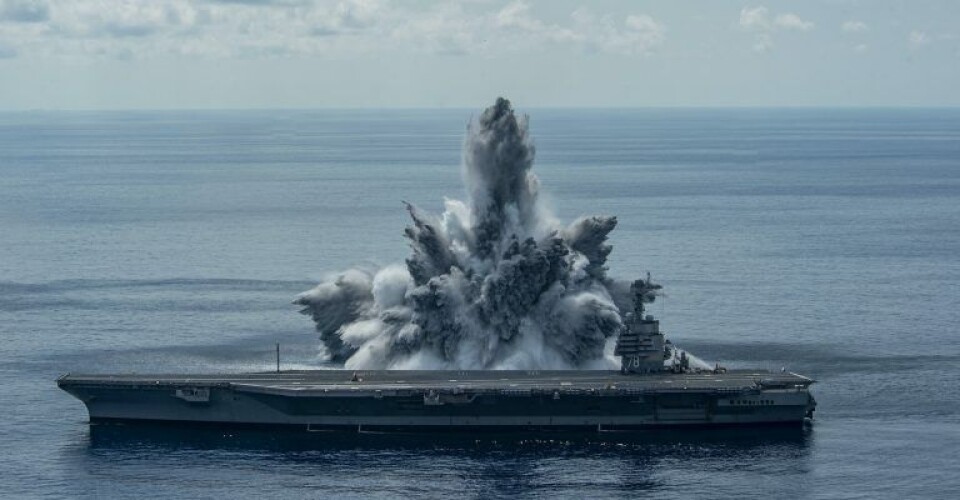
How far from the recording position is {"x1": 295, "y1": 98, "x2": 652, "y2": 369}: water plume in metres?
90.7

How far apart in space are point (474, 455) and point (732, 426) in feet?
48.7

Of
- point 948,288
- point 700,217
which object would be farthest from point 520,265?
point 700,217

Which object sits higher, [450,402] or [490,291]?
[490,291]

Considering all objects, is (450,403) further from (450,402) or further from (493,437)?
(493,437)

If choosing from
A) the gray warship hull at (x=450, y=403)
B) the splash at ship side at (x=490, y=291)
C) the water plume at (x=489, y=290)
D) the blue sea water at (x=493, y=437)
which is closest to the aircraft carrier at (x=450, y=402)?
the gray warship hull at (x=450, y=403)

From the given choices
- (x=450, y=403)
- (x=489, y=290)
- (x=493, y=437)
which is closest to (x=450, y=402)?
(x=450, y=403)

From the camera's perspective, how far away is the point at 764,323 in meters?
110

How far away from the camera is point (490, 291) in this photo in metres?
90.6

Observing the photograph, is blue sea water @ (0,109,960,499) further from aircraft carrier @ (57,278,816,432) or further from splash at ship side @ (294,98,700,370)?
splash at ship side @ (294,98,700,370)

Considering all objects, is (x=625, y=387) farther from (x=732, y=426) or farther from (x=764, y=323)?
(x=764, y=323)

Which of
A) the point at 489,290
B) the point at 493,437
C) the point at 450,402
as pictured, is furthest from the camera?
the point at 489,290

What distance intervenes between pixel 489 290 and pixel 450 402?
11.6 meters

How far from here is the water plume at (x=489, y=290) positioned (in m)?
90.7

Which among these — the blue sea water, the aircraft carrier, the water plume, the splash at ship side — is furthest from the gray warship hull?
the water plume
